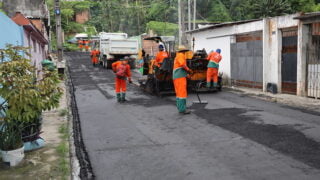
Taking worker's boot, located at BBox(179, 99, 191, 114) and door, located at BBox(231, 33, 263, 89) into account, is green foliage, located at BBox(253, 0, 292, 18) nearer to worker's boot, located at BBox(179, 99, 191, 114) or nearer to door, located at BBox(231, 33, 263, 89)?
door, located at BBox(231, 33, 263, 89)

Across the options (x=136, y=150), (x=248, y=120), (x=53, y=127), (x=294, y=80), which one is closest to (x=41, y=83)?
(x=136, y=150)

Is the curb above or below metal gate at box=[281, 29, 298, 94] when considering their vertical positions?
below

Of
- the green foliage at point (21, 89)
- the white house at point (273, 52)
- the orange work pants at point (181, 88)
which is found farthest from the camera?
the white house at point (273, 52)

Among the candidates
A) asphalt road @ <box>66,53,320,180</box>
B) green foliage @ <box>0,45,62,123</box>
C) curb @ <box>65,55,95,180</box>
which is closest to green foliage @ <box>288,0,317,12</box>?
asphalt road @ <box>66,53,320,180</box>

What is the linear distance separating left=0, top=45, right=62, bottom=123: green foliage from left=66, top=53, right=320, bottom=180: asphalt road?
125 centimetres

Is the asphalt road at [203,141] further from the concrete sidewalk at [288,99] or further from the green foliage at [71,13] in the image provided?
the green foliage at [71,13]

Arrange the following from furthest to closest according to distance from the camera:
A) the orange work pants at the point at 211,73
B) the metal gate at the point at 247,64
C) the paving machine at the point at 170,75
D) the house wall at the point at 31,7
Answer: the house wall at the point at 31,7
the metal gate at the point at 247,64
the orange work pants at the point at 211,73
the paving machine at the point at 170,75

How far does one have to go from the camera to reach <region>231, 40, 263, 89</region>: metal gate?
14.5m

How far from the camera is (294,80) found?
1291 cm

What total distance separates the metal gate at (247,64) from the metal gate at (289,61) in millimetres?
1131

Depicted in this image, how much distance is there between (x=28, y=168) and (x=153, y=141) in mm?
2355

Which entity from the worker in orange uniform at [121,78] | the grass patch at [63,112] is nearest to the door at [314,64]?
the worker in orange uniform at [121,78]

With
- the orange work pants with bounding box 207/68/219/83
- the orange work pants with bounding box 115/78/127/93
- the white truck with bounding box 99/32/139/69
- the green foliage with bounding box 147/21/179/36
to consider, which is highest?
the green foliage with bounding box 147/21/179/36

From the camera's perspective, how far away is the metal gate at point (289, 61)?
42.1ft
